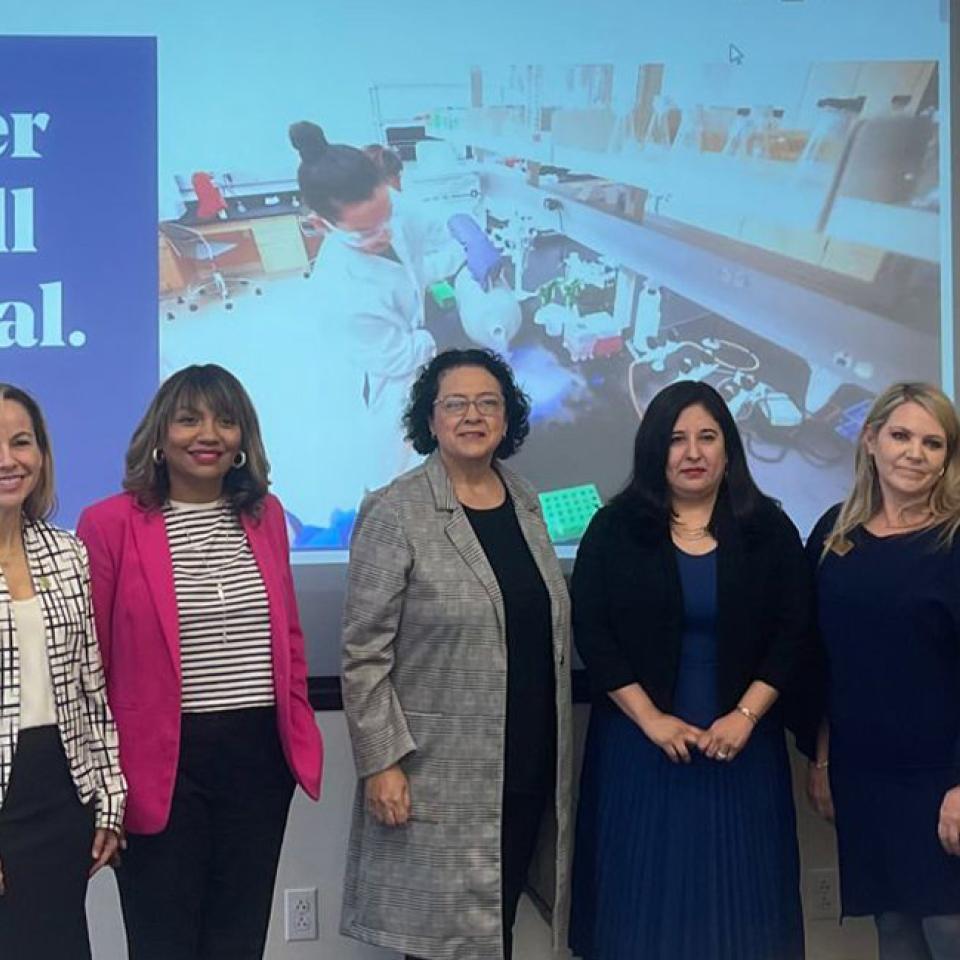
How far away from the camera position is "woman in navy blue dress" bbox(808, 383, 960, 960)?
1619 millimetres

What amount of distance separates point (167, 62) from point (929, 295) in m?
1.80

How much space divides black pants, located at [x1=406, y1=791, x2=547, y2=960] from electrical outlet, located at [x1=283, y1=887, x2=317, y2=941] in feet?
1.58

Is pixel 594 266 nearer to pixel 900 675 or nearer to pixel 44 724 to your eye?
pixel 900 675

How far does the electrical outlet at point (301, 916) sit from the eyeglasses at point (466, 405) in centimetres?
115

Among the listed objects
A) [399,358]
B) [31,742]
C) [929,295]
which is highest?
[929,295]

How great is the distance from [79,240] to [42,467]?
871 millimetres

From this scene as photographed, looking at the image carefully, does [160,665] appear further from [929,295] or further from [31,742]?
[929,295]

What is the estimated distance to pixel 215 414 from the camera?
5.08 feet

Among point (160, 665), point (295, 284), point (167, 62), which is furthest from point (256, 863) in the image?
point (167, 62)

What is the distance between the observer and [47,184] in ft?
6.90

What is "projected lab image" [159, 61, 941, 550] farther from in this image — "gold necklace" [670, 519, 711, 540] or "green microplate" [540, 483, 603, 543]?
"gold necklace" [670, 519, 711, 540]

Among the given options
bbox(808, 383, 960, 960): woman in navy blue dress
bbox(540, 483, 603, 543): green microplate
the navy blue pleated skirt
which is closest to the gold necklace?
bbox(808, 383, 960, 960): woman in navy blue dress

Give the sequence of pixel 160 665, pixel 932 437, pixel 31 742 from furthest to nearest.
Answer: pixel 932 437 < pixel 160 665 < pixel 31 742

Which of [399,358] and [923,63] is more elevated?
[923,63]
